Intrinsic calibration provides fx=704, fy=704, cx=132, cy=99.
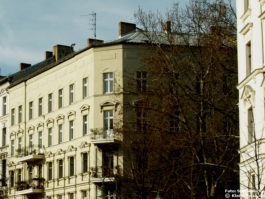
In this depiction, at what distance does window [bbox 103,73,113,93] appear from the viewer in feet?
184

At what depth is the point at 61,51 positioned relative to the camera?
229 ft

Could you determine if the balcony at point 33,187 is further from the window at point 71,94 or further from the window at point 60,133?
the window at point 71,94

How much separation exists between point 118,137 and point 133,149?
16.7ft

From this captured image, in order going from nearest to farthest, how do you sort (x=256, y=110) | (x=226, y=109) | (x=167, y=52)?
(x=256, y=110), (x=226, y=109), (x=167, y=52)

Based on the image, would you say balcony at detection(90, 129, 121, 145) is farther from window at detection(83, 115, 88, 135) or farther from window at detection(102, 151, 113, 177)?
window at detection(83, 115, 88, 135)

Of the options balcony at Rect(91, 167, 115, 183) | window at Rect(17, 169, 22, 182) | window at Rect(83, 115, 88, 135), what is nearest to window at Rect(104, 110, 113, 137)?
window at Rect(83, 115, 88, 135)

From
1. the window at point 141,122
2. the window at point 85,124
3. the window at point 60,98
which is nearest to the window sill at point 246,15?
the window at point 141,122

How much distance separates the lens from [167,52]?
153 ft

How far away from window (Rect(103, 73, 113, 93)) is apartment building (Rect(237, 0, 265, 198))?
23.9 meters

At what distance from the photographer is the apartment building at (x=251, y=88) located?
29.4 m

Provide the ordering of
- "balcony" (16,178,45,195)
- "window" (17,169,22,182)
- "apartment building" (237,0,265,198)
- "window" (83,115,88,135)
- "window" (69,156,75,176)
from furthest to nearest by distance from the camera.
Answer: "window" (17,169,22,182) → "balcony" (16,178,45,195) → "window" (69,156,75,176) → "window" (83,115,88,135) → "apartment building" (237,0,265,198)

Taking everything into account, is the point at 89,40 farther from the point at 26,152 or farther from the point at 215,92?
the point at 215,92

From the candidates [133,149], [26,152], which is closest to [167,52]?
[133,149]

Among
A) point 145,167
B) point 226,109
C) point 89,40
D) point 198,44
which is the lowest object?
point 145,167
